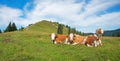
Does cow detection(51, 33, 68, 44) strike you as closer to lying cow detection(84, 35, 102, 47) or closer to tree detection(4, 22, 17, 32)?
lying cow detection(84, 35, 102, 47)

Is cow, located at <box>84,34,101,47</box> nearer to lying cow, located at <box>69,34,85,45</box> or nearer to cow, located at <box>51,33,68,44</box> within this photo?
lying cow, located at <box>69,34,85,45</box>

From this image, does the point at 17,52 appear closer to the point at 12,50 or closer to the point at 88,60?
the point at 12,50

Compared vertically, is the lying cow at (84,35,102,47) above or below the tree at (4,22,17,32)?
below

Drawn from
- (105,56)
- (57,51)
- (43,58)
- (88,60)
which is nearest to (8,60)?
(43,58)

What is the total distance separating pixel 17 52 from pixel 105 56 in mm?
8206

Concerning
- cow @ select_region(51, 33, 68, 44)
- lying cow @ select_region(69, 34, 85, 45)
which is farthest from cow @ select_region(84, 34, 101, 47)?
cow @ select_region(51, 33, 68, 44)

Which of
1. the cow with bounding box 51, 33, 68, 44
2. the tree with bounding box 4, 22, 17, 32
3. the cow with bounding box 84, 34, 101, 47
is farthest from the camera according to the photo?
the tree with bounding box 4, 22, 17, 32

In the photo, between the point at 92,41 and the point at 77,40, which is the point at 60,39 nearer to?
the point at 77,40

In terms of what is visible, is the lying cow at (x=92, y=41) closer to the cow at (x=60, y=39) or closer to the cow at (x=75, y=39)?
the cow at (x=75, y=39)

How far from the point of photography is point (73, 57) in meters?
16.9

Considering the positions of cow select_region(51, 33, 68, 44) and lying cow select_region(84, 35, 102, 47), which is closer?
lying cow select_region(84, 35, 102, 47)

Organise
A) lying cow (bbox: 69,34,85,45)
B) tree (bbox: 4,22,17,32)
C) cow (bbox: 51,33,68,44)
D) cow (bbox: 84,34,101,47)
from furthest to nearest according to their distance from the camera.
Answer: tree (bbox: 4,22,17,32)
cow (bbox: 51,33,68,44)
lying cow (bbox: 69,34,85,45)
cow (bbox: 84,34,101,47)

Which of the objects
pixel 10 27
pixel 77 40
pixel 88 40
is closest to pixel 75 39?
pixel 77 40

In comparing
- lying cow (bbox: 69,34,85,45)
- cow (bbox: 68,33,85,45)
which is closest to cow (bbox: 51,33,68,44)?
cow (bbox: 68,33,85,45)
